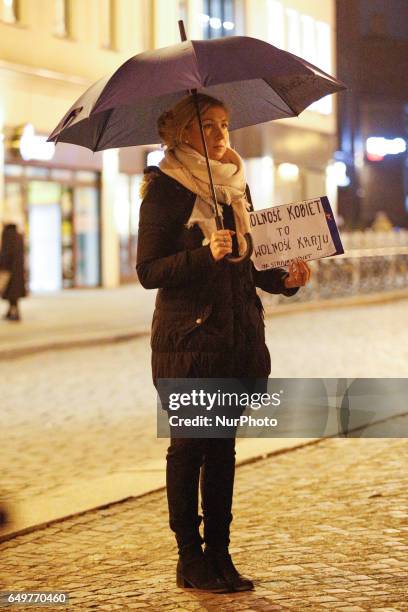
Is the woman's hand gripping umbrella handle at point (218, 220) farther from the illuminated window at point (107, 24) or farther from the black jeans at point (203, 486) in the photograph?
the illuminated window at point (107, 24)

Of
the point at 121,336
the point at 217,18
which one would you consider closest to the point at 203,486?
the point at 121,336

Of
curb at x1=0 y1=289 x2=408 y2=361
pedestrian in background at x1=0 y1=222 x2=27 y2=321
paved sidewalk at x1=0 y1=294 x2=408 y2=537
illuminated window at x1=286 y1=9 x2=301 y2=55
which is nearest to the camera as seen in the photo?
paved sidewalk at x1=0 y1=294 x2=408 y2=537

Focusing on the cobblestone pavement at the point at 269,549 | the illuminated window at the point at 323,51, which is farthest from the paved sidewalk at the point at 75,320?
the illuminated window at the point at 323,51

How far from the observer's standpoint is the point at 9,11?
2706 cm

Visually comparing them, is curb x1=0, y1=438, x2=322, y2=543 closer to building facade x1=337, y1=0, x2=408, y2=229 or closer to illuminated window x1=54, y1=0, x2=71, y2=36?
illuminated window x1=54, y1=0, x2=71, y2=36

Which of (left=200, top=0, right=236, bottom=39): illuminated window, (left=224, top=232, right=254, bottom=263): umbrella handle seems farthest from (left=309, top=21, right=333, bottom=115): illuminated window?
(left=224, top=232, right=254, bottom=263): umbrella handle

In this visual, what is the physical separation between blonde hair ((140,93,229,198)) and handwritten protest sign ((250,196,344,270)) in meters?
0.40

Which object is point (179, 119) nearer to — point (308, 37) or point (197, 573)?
point (197, 573)

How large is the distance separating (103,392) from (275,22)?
29.5m

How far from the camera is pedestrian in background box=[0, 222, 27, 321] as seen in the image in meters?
20.0

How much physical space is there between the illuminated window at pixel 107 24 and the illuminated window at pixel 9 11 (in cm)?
373

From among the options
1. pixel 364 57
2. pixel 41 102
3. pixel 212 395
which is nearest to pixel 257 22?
pixel 41 102

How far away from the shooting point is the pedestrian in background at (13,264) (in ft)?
65.8

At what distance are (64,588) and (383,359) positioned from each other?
31.6 ft
